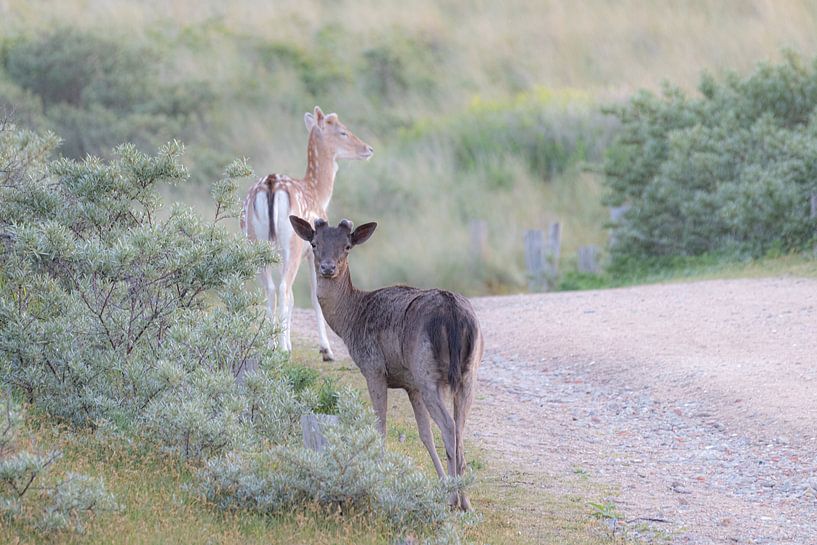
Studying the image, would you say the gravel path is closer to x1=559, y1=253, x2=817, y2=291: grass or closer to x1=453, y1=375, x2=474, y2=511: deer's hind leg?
x1=559, y1=253, x2=817, y2=291: grass

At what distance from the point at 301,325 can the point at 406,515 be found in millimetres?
8603

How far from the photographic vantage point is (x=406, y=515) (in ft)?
23.3

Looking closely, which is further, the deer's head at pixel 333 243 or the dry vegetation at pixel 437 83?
the dry vegetation at pixel 437 83

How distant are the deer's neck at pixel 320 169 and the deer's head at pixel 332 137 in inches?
0.7

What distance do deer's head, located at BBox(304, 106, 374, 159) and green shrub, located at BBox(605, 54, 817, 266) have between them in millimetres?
6264

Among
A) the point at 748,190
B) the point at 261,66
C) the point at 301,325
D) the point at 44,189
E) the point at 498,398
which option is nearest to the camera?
the point at 44,189

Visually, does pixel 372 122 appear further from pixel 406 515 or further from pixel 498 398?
pixel 406 515

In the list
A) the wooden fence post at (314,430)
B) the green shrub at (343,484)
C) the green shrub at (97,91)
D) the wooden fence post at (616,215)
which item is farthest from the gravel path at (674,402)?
the green shrub at (97,91)

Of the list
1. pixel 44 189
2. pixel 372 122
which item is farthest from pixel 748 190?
pixel 372 122

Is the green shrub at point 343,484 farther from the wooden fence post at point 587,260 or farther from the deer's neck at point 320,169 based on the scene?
the wooden fence post at point 587,260

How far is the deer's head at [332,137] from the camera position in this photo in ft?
47.8

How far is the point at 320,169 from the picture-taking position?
1434cm

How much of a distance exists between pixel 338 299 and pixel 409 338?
1.07 metres

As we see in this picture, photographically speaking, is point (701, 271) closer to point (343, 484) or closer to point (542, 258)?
point (542, 258)
